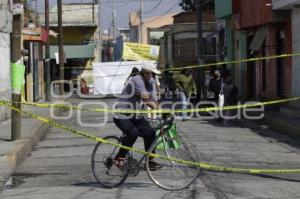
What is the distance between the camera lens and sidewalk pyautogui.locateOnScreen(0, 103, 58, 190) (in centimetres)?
1078

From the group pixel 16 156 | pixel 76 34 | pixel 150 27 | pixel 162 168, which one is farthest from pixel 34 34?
pixel 150 27

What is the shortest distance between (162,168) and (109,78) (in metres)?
30.9

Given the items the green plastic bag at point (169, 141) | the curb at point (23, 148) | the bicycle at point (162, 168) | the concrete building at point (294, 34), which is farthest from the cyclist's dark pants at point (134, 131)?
the concrete building at point (294, 34)

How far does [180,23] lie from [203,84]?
23904 mm

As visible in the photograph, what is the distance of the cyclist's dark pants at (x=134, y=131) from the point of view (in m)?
8.99

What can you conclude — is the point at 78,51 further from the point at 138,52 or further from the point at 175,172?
the point at 175,172

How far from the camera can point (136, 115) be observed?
29.7 feet

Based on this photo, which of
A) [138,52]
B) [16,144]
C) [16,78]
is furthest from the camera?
[138,52]

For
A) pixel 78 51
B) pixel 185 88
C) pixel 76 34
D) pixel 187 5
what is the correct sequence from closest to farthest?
pixel 185 88 < pixel 78 51 < pixel 76 34 < pixel 187 5

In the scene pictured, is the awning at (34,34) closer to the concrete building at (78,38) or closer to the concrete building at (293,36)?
the concrete building at (293,36)

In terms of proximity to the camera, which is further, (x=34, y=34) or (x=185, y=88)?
(x=34, y=34)

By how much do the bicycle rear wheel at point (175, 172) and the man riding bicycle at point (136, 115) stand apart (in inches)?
6.1

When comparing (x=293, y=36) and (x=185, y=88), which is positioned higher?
(x=293, y=36)

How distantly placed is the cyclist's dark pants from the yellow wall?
46.0m
